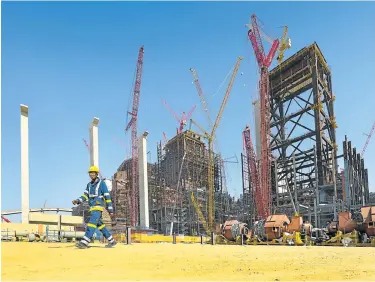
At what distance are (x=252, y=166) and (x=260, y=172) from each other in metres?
6.53

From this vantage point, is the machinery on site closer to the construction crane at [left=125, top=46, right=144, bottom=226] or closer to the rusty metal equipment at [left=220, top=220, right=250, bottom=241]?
the rusty metal equipment at [left=220, top=220, right=250, bottom=241]

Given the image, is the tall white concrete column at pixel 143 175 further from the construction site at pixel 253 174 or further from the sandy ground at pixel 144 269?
the sandy ground at pixel 144 269

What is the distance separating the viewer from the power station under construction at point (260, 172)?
245 ft

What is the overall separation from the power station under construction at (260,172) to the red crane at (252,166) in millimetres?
236

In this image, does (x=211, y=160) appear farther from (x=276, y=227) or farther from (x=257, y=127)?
(x=276, y=227)

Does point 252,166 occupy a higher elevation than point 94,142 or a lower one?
lower

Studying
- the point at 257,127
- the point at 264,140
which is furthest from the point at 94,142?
the point at 257,127

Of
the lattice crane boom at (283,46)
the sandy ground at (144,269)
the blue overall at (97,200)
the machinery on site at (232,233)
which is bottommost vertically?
the machinery on site at (232,233)

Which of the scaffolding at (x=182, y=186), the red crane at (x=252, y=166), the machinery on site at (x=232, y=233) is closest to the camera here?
the machinery on site at (x=232, y=233)

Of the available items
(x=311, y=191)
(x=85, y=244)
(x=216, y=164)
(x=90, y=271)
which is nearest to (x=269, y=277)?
(x=90, y=271)

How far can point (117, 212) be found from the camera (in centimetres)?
9900

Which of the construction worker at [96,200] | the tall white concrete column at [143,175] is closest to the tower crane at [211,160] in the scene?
the tall white concrete column at [143,175]

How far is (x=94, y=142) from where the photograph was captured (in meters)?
62.1

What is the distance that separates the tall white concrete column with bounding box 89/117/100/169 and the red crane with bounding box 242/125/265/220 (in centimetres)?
3859
